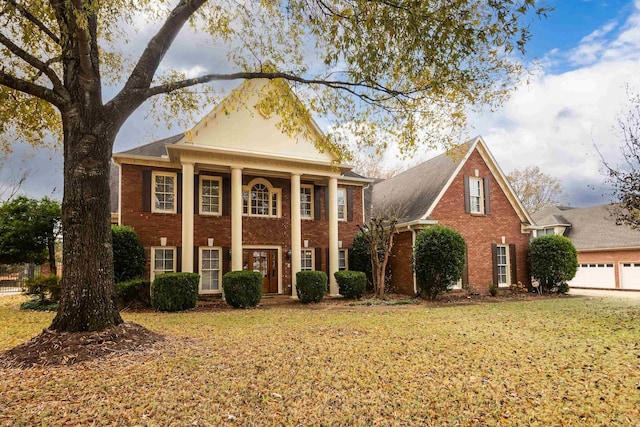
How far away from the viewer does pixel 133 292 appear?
12273 millimetres

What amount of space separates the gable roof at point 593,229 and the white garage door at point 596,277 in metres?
1.19

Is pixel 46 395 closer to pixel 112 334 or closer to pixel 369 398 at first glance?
pixel 112 334

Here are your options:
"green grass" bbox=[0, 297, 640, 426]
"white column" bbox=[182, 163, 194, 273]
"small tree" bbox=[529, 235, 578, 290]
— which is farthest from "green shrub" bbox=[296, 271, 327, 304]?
"small tree" bbox=[529, 235, 578, 290]

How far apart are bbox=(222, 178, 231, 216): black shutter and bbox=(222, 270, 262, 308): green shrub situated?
12.1 ft

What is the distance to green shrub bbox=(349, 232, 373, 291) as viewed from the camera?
1700 centimetres

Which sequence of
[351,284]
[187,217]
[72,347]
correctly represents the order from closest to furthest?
[72,347]
[187,217]
[351,284]

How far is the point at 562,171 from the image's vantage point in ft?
111

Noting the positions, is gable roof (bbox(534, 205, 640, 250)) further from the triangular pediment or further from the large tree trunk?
the large tree trunk

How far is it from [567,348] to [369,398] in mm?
4392

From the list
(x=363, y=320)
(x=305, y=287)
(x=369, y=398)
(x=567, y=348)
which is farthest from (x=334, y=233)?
(x=369, y=398)

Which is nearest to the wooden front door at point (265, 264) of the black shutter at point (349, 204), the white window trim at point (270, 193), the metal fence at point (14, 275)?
the white window trim at point (270, 193)

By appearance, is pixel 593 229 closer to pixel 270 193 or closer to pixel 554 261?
pixel 554 261

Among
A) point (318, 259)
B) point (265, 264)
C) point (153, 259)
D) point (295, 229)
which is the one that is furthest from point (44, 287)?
point (318, 259)

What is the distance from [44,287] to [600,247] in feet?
89.9
